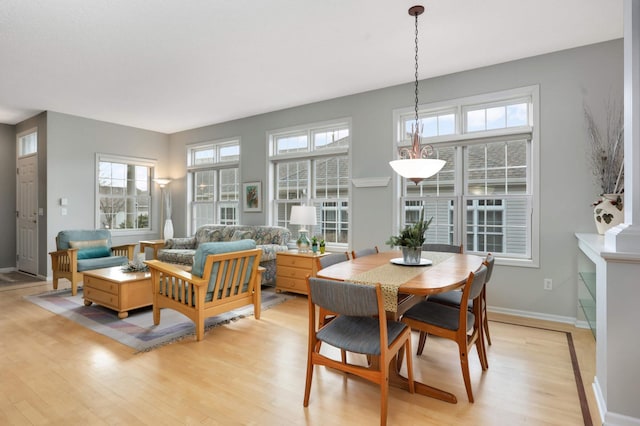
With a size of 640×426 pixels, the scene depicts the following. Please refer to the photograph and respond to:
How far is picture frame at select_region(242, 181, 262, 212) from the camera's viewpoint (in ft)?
19.2

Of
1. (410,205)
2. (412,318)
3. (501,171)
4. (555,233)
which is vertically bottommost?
(412,318)

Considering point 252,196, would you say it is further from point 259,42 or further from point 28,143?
point 28,143

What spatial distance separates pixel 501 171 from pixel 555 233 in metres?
0.87

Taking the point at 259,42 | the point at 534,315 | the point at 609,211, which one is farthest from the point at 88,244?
the point at 609,211

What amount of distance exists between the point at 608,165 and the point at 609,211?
0.56m

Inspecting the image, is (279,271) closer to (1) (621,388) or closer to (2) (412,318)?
(2) (412,318)

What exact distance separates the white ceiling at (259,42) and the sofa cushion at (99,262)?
235cm

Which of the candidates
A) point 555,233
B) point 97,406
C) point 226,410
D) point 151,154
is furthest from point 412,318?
point 151,154

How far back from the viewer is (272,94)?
4852 mm

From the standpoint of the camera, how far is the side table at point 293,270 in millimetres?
4461

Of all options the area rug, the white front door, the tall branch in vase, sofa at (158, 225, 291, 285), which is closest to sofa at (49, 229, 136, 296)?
the area rug

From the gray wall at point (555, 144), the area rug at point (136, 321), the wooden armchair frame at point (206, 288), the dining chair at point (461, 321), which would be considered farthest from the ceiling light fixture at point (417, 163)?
the area rug at point (136, 321)

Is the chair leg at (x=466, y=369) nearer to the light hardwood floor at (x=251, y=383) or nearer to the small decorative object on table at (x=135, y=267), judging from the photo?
the light hardwood floor at (x=251, y=383)

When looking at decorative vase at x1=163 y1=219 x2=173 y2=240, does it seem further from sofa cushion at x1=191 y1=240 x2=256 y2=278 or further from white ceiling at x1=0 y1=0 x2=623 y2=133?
sofa cushion at x1=191 y1=240 x2=256 y2=278
